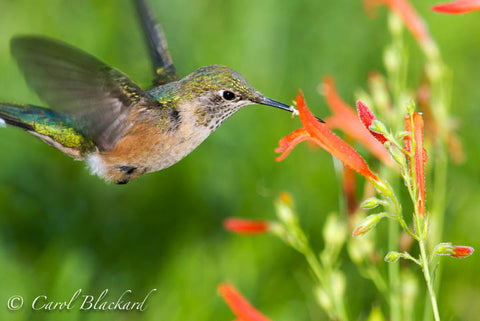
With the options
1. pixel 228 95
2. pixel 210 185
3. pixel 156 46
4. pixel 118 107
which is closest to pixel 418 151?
pixel 228 95

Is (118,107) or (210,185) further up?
(118,107)

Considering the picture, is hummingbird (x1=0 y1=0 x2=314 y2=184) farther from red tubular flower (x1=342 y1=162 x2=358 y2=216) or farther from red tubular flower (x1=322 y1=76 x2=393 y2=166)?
red tubular flower (x1=342 y1=162 x2=358 y2=216)

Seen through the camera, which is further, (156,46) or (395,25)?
(395,25)

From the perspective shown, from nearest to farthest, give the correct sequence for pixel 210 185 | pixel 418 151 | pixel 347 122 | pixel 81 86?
pixel 418 151 → pixel 81 86 → pixel 347 122 → pixel 210 185

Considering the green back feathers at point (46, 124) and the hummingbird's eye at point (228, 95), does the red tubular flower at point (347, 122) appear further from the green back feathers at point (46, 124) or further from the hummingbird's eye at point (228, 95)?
the green back feathers at point (46, 124)

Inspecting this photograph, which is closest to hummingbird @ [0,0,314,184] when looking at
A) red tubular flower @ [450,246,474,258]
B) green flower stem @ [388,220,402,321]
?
red tubular flower @ [450,246,474,258]

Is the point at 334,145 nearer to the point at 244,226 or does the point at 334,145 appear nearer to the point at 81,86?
the point at 81,86

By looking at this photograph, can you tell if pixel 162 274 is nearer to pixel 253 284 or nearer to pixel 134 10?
pixel 253 284
